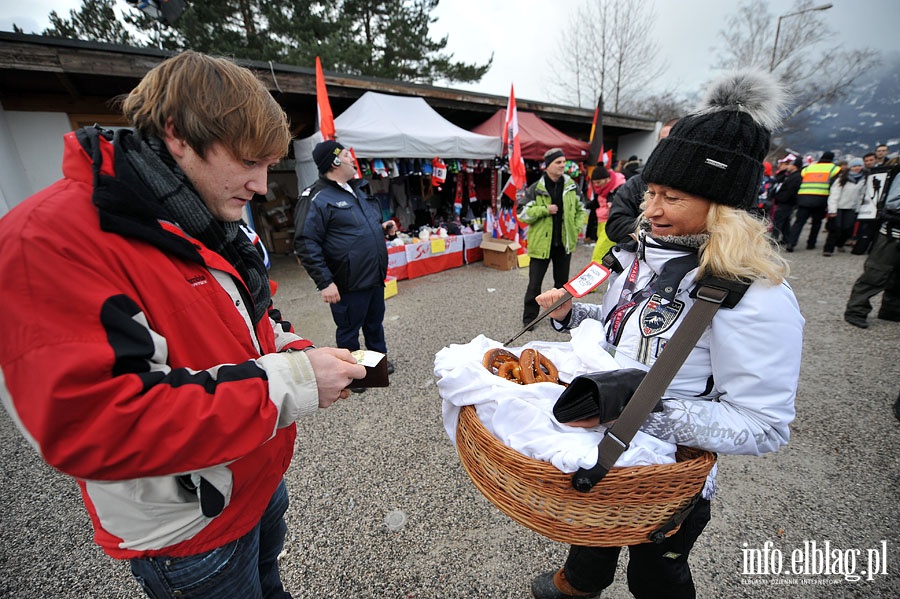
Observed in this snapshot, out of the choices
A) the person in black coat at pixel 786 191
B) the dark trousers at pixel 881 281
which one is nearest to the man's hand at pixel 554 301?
the dark trousers at pixel 881 281

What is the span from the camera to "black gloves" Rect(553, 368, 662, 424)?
0.98 metres

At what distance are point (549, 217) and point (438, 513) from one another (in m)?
3.47

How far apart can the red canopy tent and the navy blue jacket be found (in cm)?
600

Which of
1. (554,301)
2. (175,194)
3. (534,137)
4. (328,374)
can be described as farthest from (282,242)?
(328,374)

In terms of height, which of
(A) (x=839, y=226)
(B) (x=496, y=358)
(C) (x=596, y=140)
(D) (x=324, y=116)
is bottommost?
(A) (x=839, y=226)

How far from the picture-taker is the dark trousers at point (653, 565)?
49.9 inches

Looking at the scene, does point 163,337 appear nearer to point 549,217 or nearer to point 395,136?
point 549,217

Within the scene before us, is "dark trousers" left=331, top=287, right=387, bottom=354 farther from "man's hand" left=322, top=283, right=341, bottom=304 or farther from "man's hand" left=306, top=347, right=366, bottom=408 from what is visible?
"man's hand" left=306, top=347, right=366, bottom=408

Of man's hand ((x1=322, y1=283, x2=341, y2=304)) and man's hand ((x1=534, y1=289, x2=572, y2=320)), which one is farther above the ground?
man's hand ((x1=534, y1=289, x2=572, y2=320))

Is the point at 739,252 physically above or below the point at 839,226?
above

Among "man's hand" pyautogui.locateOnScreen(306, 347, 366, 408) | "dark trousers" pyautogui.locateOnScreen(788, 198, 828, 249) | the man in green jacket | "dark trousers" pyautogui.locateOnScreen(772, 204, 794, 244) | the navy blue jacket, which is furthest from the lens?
"dark trousers" pyautogui.locateOnScreen(772, 204, 794, 244)

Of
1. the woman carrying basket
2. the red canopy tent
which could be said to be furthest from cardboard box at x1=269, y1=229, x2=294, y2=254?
the woman carrying basket

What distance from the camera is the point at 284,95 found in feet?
22.5

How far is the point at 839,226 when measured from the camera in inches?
300
